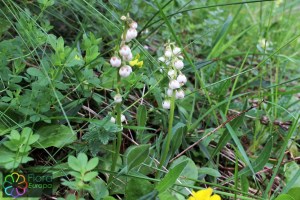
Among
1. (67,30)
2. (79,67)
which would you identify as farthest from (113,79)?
(67,30)

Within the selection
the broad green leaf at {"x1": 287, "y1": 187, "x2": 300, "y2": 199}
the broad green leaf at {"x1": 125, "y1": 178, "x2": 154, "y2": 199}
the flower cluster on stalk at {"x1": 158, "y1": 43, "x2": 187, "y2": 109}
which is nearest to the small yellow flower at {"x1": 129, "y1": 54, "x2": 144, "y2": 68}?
the flower cluster on stalk at {"x1": 158, "y1": 43, "x2": 187, "y2": 109}

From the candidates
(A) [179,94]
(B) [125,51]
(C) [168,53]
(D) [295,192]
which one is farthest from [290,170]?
(B) [125,51]

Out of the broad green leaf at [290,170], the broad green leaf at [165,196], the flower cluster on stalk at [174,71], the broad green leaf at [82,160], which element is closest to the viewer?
the broad green leaf at [82,160]

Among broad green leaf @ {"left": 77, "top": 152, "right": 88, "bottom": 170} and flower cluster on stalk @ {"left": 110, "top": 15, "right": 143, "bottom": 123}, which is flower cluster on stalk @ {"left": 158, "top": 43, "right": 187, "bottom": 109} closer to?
flower cluster on stalk @ {"left": 110, "top": 15, "right": 143, "bottom": 123}

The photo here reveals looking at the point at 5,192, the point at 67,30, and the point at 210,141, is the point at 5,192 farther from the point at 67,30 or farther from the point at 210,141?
the point at 67,30

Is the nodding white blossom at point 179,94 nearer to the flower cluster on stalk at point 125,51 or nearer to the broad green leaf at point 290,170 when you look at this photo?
the flower cluster on stalk at point 125,51

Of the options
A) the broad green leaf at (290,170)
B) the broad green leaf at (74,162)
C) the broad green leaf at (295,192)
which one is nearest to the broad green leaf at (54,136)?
the broad green leaf at (74,162)
